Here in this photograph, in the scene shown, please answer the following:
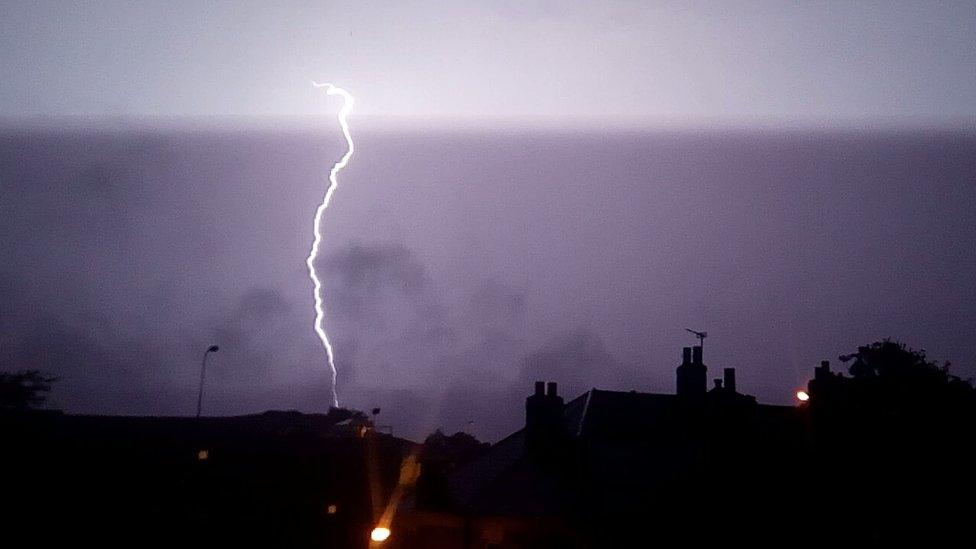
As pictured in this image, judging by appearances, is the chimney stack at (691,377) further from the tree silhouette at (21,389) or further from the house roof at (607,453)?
the tree silhouette at (21,389)

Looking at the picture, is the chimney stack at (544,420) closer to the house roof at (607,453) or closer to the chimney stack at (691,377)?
the house roof at (607,453)

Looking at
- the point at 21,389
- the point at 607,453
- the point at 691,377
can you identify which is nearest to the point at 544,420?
the point at 607,453

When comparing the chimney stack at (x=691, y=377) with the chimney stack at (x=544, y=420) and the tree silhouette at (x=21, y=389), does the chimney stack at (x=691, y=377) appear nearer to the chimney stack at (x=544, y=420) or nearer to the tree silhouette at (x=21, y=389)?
the chimney stack at (x=544, y=420)

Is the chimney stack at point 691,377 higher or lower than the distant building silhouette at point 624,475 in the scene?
higher

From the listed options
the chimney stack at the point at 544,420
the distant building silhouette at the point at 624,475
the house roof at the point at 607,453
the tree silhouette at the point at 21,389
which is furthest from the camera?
the tree silhouette at the point at 21,389

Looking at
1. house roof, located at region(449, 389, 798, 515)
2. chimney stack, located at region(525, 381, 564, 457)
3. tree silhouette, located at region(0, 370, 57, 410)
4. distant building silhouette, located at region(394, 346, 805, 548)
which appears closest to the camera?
distant building silhouette, located at region(394, 346, 805, 548)

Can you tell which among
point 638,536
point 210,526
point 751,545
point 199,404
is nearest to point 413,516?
point 638,536

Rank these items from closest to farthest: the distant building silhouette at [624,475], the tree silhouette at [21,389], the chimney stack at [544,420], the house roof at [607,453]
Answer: the distant building silhouette at [624,475]
the house roof at [607,453]
the chimney stack at [544,420]
the tree silhouette at [21,389]

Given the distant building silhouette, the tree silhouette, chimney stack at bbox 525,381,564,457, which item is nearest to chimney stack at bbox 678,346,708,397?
the distant building silhouette

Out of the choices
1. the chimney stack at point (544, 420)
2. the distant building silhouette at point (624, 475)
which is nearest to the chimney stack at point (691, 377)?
the distant building silhouette at point (624, 475)

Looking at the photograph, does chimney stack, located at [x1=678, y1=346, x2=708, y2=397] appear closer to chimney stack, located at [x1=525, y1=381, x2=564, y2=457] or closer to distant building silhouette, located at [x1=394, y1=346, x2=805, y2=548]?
distant building silhouette, located at [x1=394, y1=346, x2=805, y2=548]

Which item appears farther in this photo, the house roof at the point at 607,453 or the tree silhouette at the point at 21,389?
the tree silhouette at the point at 21,389

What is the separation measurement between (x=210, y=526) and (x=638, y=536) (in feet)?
61.7

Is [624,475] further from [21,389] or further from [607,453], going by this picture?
[21,389]
